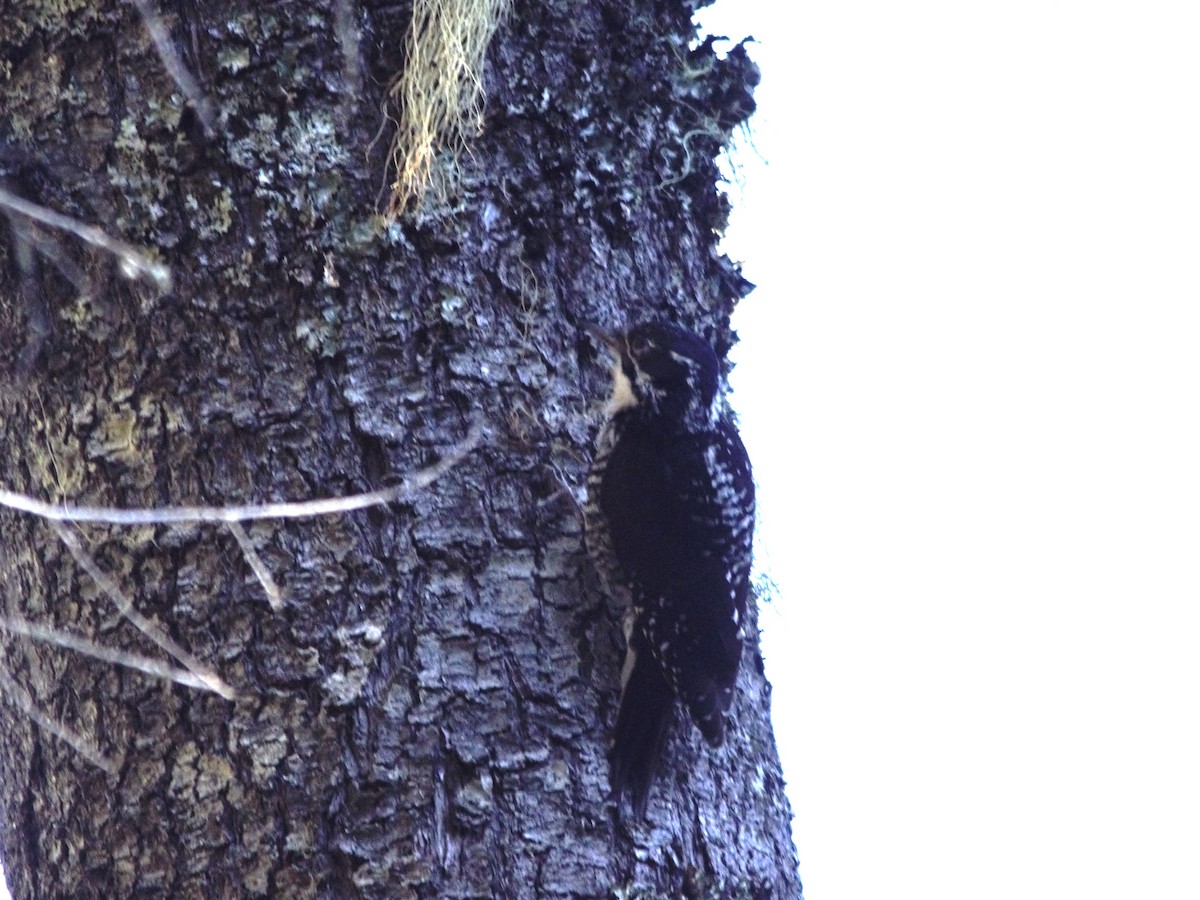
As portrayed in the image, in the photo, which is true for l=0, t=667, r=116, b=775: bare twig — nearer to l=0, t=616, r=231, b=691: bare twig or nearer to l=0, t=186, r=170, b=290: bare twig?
l=0, t=616, r=231, b=691: bare twig

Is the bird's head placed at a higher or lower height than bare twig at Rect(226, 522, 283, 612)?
higher

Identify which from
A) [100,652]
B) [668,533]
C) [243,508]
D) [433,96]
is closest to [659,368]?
[668,533]

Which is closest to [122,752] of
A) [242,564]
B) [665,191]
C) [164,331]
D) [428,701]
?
[242,564]

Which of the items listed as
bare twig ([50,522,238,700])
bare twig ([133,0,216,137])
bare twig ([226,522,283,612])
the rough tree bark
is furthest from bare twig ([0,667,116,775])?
bare twig ([133,0,216,137])

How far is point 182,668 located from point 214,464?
31 centimetres

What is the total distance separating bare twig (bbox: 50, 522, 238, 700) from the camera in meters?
2.04

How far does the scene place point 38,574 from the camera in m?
2.18

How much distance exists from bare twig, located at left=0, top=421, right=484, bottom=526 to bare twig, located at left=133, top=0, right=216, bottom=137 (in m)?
0.61

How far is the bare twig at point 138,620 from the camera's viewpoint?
204cm

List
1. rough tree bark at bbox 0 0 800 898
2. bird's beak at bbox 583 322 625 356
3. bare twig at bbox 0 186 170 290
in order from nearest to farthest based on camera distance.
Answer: rough tree bark at bbox 0 0 800 898
bare twig at bbox 0 186 170 290
bird's beak at bbox 583 322 625 356

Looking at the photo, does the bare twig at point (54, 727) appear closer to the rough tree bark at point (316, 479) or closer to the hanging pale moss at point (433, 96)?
the rough tree bark at point (316, 479)

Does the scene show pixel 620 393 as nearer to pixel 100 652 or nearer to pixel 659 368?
pixel 659 368

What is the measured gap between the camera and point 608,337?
243cm

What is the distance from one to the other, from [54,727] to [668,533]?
121cm
